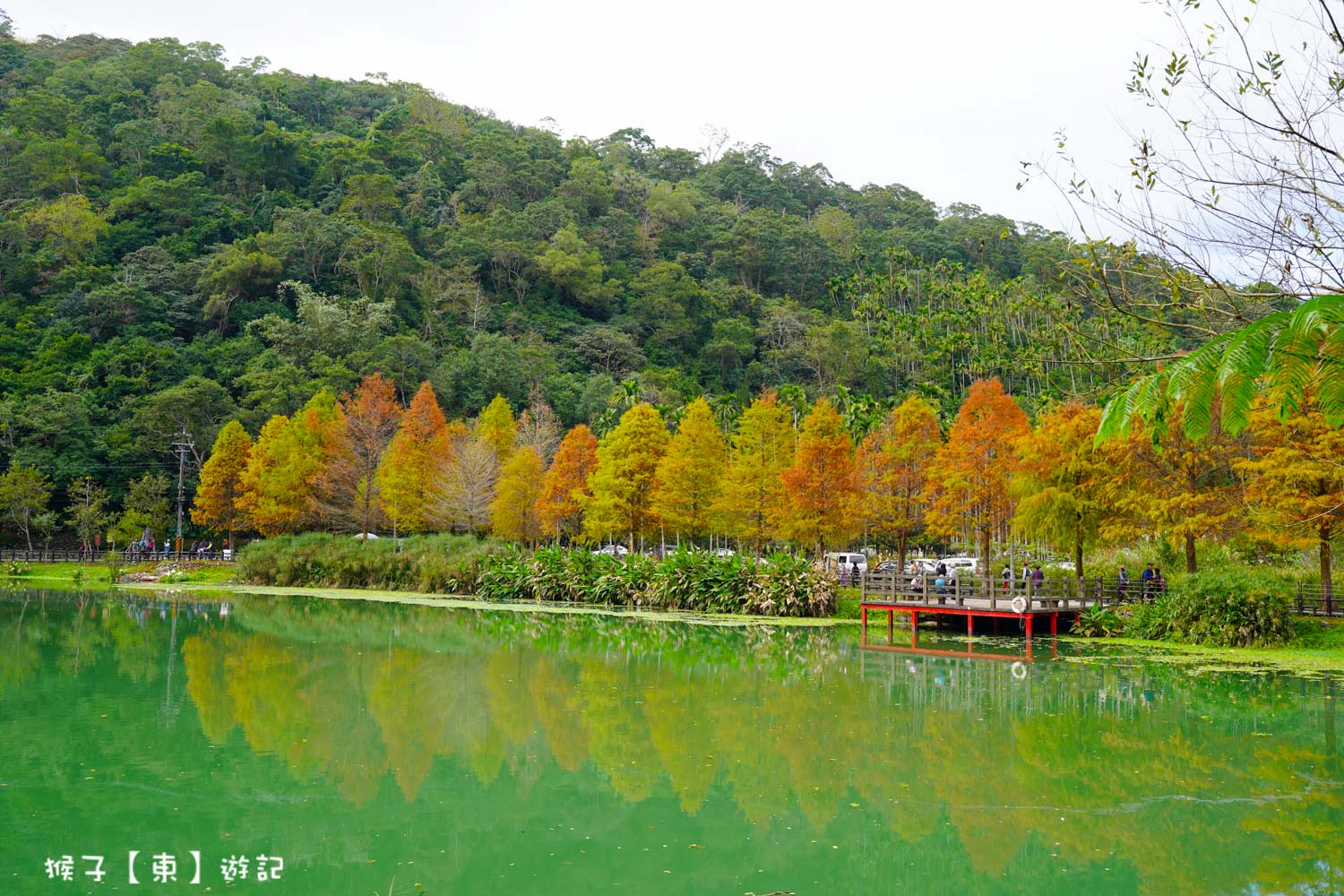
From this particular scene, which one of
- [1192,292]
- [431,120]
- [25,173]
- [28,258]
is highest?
[431,120]

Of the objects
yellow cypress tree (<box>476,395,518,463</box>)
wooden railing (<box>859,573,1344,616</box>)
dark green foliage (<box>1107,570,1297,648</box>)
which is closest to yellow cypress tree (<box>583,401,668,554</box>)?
yellow cypress tree (<box>476,395,518,463</box>)

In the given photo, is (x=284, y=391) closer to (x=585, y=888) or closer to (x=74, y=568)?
(x=74, y=568)

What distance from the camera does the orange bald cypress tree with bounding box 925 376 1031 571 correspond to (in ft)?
118

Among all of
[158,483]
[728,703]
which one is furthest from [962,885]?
[158,483]

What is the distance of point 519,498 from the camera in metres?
50.8

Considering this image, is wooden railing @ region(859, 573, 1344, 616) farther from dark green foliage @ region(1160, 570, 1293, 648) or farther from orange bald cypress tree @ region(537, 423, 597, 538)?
orange bald cypress tree @ region(537, 423, 597, 538)

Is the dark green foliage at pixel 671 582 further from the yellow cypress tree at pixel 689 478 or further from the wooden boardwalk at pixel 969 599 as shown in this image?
the yellow cypress tree at pixel 689 478

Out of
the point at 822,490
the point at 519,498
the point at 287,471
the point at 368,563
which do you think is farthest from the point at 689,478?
the point at 287,471

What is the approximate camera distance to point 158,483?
60.0m

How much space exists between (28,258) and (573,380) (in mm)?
46549

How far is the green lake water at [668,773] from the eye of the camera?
9.10m

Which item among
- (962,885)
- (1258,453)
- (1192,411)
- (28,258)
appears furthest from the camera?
(28,258)

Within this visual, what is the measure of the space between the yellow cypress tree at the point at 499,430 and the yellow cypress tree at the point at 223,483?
536 inches

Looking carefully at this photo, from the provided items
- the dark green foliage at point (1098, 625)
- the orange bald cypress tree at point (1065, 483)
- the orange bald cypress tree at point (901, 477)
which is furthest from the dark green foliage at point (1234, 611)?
the orange bald cypress tree at point (901, 477)
